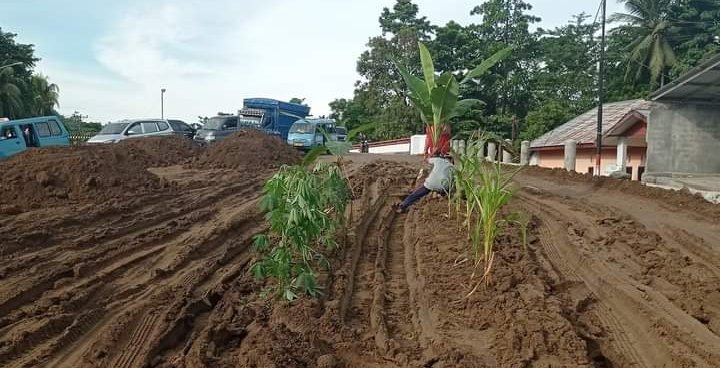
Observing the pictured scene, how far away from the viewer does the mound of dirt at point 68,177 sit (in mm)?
10555

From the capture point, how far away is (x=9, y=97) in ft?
122

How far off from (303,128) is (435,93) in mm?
19295

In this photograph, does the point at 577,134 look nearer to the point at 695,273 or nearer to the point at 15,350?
the point at 695,273

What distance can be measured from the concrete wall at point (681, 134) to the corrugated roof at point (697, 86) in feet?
0.61

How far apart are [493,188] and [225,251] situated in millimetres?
3382

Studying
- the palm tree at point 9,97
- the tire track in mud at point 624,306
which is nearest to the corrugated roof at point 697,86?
the tire track in mud at point 624,306

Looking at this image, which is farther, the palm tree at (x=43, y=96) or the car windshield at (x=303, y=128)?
the palm tree at (x=43, y=96)

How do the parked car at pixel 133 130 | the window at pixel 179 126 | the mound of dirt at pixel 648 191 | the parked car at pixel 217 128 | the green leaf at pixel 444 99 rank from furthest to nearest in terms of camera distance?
1. the parked car at pixel 217 128
2. the window at pixel 179 126
3. the parked car at pixel 133 130
4. the mound of dirt at pixel 648 191
5. the green leaf at pixel 444 99

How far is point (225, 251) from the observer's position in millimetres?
7023

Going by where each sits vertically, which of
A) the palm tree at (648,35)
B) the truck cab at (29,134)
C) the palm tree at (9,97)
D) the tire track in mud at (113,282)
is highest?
the palm tree at (648,35)

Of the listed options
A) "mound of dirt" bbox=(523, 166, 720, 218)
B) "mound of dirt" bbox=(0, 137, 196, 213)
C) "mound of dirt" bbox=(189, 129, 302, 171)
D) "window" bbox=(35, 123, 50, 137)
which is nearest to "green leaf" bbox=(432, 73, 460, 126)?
"mound of dirt" bbox=(523, 166, 720, 218)

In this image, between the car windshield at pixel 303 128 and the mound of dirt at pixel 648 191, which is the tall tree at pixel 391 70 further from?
the mound of dirt at pixel 648 191

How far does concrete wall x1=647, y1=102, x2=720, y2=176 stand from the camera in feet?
42.7

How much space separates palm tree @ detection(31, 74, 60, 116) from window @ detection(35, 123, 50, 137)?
26.7 metres
